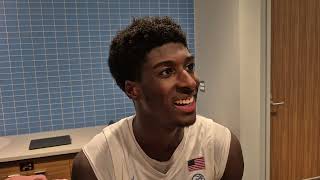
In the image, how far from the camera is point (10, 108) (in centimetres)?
247

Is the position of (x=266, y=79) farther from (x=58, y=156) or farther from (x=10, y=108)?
(x=10, y=108)

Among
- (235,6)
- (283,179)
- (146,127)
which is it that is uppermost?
(235,6)

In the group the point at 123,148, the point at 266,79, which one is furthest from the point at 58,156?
the point at 266,79

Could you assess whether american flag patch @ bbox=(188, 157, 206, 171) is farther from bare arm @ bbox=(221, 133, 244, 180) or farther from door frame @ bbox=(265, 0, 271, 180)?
Result: door frame @ bbox=(265, 0, 271, 180)

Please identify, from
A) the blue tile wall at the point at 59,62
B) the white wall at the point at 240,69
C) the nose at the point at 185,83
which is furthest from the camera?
the blue tile wall at the point at 59,62

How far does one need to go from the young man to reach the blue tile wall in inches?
61.2

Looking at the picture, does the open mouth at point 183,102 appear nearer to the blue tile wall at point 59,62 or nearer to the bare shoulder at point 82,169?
the bare shoulder at point 82,169

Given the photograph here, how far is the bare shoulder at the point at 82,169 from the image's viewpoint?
104 cm

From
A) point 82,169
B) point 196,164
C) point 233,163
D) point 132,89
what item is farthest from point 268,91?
point 82,169

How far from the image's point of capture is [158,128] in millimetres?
1084

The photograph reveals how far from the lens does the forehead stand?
3.25 feet

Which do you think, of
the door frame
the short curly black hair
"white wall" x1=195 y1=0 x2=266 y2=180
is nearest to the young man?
the short curly black hair

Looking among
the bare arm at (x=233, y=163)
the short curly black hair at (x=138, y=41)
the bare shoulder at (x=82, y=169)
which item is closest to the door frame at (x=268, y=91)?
the bare arm at (x=233, y=163)

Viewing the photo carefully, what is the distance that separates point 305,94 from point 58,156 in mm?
1915
